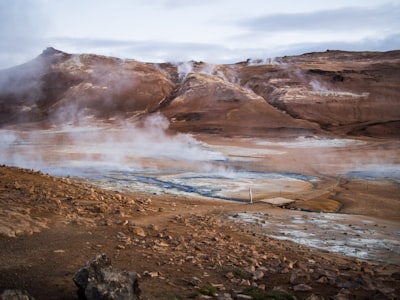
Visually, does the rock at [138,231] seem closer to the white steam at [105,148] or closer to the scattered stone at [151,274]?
the scattered stone at [151,274]

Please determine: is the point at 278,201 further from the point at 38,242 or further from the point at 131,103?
the point at 131,103

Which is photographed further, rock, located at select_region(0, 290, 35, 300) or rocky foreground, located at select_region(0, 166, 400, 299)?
rocky foreground, located at select_region(0, 166, 400, 299)

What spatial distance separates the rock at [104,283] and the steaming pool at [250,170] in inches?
306

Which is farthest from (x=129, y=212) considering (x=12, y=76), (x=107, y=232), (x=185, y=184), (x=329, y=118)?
(x=12, y=76)

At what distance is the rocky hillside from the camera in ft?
220

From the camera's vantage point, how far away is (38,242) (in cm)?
866

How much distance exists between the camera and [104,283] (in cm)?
570

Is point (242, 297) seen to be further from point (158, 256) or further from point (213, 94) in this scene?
point (213, 94)

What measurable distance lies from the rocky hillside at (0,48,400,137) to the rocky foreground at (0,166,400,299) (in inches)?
2032

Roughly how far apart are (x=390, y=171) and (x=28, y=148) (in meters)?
30.8

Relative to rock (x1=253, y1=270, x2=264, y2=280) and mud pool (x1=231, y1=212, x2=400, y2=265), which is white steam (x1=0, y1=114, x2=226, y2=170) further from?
rock (x1=253, y1=270, x2=264, y2=280)

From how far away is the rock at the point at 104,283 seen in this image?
18.5ft

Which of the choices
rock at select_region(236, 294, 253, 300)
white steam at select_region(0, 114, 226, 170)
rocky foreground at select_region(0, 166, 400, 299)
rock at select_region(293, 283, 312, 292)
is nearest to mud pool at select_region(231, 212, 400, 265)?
rocky foreground at select_region(0, 166, 400, 299)

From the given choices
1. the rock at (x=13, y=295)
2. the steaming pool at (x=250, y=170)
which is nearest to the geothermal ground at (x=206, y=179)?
the steaming pool at (x=250, y=170)
